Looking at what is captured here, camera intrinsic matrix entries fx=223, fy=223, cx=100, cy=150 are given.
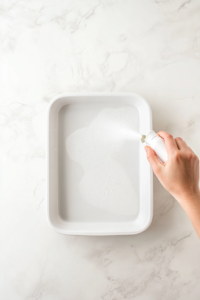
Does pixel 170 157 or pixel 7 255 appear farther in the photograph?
pixel 7 255

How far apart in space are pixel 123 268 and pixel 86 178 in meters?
0.33

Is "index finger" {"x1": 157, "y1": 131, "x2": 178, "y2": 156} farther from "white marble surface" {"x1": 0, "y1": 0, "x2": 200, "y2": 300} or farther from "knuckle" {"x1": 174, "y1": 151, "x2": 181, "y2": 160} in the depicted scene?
"white marble surface" {"x1": 0, "y1": 0, "x2": 200, "y2": 300}

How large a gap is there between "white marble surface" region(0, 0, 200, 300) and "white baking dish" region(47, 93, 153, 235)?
62 millimetres

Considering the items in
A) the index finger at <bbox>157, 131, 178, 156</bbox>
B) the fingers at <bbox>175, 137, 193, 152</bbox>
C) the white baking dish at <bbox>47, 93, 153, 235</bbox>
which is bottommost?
the white baking dish at <bbox>47, 93, 153, 235</bbox>

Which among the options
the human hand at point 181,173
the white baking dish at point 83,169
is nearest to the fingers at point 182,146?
the human hand at point 181,173

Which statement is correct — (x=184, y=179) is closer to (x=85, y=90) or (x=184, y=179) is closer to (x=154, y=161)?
(x=154, y=161)

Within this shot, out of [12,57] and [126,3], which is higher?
[126,3]

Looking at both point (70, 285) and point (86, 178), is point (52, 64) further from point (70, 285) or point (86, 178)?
point (70, 285)

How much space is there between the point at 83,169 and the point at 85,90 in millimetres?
271

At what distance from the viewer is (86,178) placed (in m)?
0.74

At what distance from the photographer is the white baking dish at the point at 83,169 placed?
0.72m

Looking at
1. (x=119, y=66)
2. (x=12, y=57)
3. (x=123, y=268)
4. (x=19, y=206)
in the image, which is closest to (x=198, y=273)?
(x=123, y=268)

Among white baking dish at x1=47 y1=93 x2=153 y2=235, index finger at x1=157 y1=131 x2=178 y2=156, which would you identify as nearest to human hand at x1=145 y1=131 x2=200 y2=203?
index finger at x1=157 y1=131 x2=178 y2=156

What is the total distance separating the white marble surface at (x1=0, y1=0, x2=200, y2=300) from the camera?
76 centimetres
